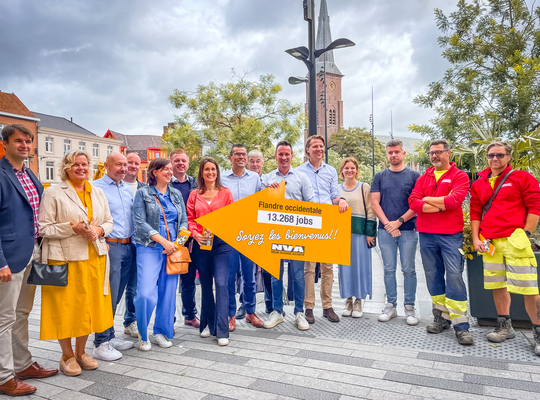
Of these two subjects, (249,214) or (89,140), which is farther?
(89,140)

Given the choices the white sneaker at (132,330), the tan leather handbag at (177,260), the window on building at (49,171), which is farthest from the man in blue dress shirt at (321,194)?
the window on building at (49,171)

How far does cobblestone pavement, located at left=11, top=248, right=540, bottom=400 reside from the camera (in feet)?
10.2

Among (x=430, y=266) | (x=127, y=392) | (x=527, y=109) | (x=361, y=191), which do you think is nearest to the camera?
(x=127, y=392)

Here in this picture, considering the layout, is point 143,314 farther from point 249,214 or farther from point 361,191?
point 361,191

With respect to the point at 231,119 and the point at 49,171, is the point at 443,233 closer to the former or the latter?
the point at 231,119

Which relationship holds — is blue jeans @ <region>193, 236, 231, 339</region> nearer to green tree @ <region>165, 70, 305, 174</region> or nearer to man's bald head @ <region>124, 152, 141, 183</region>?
man's bald head @ <region>124, 152, 141, 183</region>

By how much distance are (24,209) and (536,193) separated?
4843 millimetres

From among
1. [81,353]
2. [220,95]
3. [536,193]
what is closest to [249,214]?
[81,353]

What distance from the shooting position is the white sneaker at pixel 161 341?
422 centimetres

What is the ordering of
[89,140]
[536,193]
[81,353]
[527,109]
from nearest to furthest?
[81,353] < [536,193] < [527,109] < [89,140]

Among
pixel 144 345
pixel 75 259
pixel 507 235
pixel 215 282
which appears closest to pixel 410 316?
pixel 507 235

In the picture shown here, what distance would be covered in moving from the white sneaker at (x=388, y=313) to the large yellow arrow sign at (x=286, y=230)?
917 mm

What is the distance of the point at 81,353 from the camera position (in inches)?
146

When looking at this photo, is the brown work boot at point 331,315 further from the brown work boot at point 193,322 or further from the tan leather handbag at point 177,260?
the tan leather handbag at point 177,260
